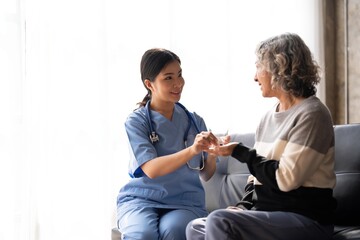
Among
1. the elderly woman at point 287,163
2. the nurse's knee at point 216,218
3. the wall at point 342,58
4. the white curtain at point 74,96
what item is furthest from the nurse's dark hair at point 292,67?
the wall at point 342,58

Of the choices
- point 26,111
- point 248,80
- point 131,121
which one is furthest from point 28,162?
point 248,80

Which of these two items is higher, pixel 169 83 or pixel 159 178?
pixel 169 83

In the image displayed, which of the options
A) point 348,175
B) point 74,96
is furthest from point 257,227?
point 74,96

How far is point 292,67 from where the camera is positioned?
69.6 inches

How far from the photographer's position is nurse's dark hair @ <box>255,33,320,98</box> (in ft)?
5.79

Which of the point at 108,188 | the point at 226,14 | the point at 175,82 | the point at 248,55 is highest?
the point at 226,14

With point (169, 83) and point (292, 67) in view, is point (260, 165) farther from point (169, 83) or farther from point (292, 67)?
point (169, 83)

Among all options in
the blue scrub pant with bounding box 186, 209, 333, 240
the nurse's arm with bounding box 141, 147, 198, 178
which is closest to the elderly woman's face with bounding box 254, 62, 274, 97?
the nurse's arm with bounding box 141, 147, 198, 178

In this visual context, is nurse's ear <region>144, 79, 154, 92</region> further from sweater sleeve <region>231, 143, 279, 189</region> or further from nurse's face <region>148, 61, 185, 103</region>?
sweater sleeve <region>231, 143, 279, 189</region>

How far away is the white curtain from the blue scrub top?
0.61m

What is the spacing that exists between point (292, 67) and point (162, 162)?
0.58 metres

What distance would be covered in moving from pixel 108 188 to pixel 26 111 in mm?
601

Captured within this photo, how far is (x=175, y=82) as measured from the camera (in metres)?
2.09

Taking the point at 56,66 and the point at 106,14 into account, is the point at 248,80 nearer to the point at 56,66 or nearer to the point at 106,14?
the point at 106,14
